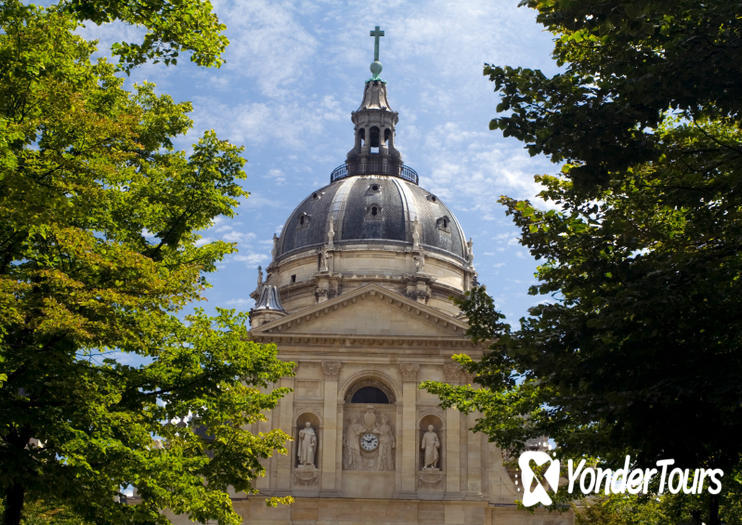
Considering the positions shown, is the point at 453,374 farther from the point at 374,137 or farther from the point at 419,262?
the point at 374,137

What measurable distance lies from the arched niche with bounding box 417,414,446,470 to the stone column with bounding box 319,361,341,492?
4.36 meters

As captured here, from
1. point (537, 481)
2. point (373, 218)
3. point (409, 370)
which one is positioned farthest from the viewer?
point (373, 218)

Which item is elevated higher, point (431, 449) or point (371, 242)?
point (371, 242)

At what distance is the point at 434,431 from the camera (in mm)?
50656

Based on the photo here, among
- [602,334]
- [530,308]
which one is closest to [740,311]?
[602,334]

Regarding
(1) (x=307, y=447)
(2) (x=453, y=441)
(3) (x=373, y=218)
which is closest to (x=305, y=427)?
(1) (x=307, y=447)

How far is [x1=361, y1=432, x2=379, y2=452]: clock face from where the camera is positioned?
166ft

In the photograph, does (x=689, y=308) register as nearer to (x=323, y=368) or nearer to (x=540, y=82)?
(x=540, y=82)

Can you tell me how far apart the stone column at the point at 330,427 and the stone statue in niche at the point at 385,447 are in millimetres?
2326

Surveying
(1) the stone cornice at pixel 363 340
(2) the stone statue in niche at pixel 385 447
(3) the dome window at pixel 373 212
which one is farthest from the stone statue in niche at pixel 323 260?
(2) the stone statue in niche at pixel 385 447

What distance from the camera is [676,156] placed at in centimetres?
1510

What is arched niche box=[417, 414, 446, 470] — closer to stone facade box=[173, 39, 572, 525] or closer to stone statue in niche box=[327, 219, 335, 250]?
stone facade box=[173, 39, 572, 525]

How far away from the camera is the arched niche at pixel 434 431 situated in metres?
50.2

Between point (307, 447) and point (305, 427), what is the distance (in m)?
1.11
